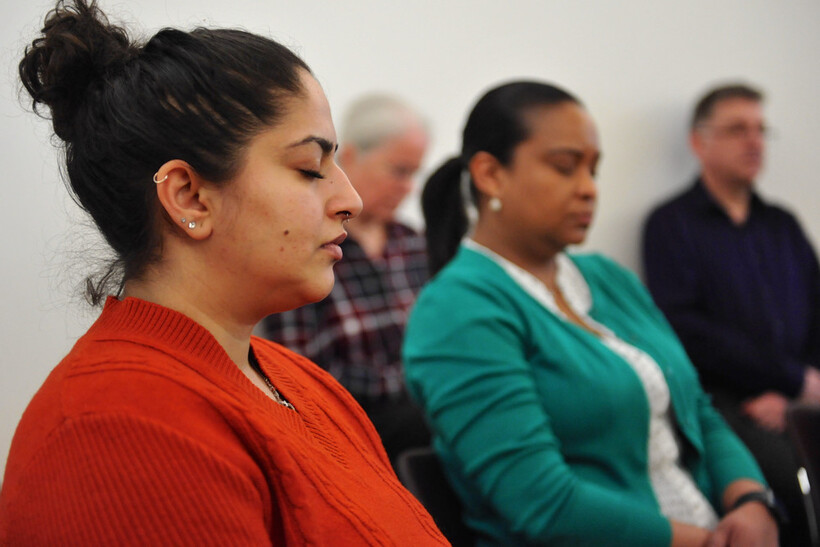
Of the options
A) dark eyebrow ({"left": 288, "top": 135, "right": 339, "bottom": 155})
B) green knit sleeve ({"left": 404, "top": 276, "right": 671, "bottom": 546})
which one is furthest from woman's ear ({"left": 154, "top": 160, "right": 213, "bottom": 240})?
green knit sleeve ({"left": 404, "top": 276, "right": 671, "bottom": 546})

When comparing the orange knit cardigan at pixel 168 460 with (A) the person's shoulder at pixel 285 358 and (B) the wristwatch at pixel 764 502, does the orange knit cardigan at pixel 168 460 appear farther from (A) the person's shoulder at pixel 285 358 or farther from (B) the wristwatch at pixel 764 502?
(B) the wristwatch at pixel 764 502

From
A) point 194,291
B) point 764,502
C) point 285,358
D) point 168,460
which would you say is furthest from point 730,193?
point 168,460

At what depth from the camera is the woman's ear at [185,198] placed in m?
0.79

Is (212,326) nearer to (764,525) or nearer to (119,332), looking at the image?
(119,332)

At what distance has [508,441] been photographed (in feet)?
4.24

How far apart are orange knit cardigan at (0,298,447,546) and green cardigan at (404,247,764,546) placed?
45 centimetres

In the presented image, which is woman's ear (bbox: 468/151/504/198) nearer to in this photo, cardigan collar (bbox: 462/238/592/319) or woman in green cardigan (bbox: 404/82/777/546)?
woman in green cardigan (bbox: 404/82/777/546)

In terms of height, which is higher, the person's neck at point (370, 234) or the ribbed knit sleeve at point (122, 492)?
the ribbed knit sleeve at point (122, 492)

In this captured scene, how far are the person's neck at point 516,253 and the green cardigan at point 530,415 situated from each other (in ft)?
0.23

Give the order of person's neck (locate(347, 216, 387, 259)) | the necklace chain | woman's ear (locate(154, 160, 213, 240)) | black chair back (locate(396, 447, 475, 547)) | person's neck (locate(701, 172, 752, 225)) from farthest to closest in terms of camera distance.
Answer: person's neck (locate(701, 172, 752, 225)) → person's neck (locate(347, 216, 387, 259)) → black chair back (locate(396, 447, 475, 547)) → the necklace chain → woman's ear (locate(154, 160, 213, 240))

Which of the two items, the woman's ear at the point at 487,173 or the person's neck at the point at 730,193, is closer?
the woman's ear at the point at 487,173

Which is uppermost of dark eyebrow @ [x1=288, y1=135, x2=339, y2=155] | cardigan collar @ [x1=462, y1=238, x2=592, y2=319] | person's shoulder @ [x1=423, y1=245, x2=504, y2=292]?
dark eyebrow @ [x1=288, y1=135, x2=339, y2=155]

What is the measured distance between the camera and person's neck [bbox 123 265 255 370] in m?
0.82

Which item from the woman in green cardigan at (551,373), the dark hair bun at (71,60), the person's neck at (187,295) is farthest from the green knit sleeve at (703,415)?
the dark hair bun at (71,60)
